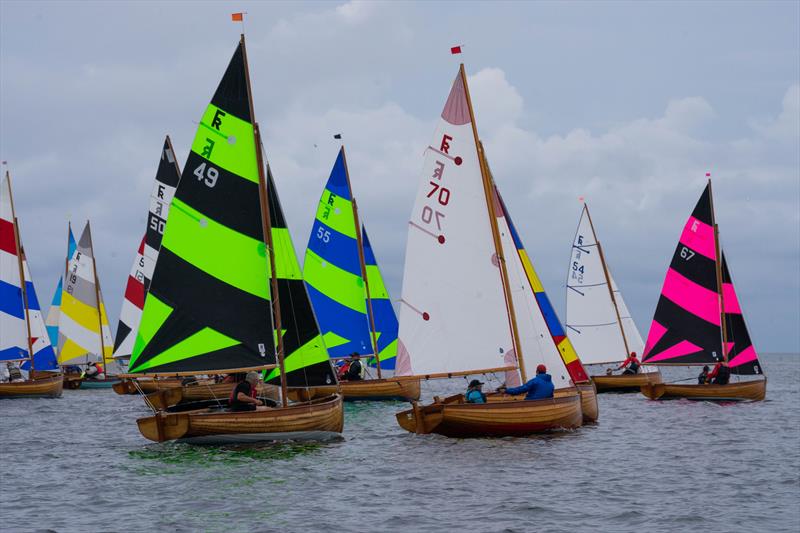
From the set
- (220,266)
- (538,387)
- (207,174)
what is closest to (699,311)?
(538,387)

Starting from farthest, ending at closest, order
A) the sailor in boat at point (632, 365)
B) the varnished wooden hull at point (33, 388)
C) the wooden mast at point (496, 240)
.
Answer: the sailor in boat at point (632, 365), the varnished wooden hull at point (33, 388), the wooden mast at point (496, 240)

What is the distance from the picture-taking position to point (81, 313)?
2462 inches

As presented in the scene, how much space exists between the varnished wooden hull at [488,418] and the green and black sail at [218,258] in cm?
434

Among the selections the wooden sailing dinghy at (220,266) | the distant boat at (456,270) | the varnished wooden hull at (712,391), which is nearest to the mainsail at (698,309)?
the varnished wooden hull at (712,391)

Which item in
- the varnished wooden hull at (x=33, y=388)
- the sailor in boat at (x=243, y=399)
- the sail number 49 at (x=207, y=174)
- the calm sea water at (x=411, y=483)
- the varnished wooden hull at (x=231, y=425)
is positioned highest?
the sail number 49 at (x=207, y=174)

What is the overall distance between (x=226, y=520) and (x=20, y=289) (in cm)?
3466

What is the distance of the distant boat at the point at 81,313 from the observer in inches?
2451

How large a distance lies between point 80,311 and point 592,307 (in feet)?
103

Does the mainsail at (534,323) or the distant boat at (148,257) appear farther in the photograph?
the distant boat at (148,257)

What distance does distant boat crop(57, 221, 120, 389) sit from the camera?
62250 millimetres

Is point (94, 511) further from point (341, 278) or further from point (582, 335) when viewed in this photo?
point (582, 335)

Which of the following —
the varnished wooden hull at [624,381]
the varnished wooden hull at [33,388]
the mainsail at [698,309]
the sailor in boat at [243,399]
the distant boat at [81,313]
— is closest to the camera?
the sailor in boat at [243,399]

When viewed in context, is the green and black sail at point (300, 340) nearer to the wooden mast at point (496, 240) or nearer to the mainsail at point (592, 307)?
the wooden mast at point (496, 240)

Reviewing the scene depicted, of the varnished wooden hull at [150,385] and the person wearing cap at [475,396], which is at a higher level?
the varnished wooden hull at [150,385]
